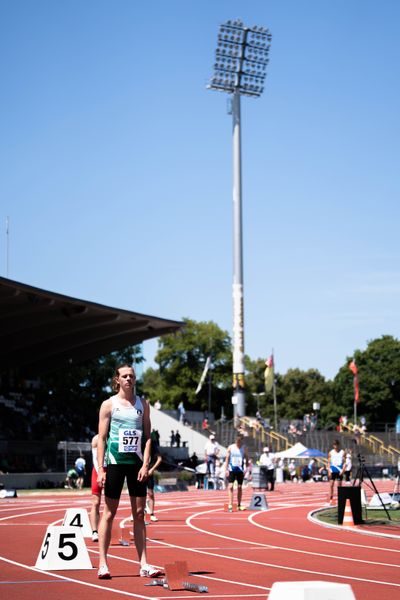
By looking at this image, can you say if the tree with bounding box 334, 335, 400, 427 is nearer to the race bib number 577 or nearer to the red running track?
the red running track

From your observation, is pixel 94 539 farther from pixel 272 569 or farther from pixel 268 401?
pixel 268 401

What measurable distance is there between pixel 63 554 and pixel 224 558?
7.72 feet

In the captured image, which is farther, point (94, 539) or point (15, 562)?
point (94, 539)

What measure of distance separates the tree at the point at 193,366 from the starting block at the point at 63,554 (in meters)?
85.7

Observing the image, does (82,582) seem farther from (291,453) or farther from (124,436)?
(291,453)

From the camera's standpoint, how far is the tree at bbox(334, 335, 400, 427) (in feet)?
346

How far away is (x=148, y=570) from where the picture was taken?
9.48 metres

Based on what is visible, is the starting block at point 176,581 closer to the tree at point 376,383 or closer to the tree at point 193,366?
the tree at point 193,366

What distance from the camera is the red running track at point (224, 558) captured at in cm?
890

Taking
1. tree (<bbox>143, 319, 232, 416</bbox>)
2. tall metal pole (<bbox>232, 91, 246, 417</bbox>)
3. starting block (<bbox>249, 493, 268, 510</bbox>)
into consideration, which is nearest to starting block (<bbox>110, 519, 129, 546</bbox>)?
starting block (<bbox>249, 493, 268, 510</bbox>)

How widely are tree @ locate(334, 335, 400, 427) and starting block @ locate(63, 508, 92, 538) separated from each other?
9261 centimetres

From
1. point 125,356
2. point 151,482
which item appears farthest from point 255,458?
point 151,482

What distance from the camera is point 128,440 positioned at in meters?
9.39

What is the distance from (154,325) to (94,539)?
3722cm
